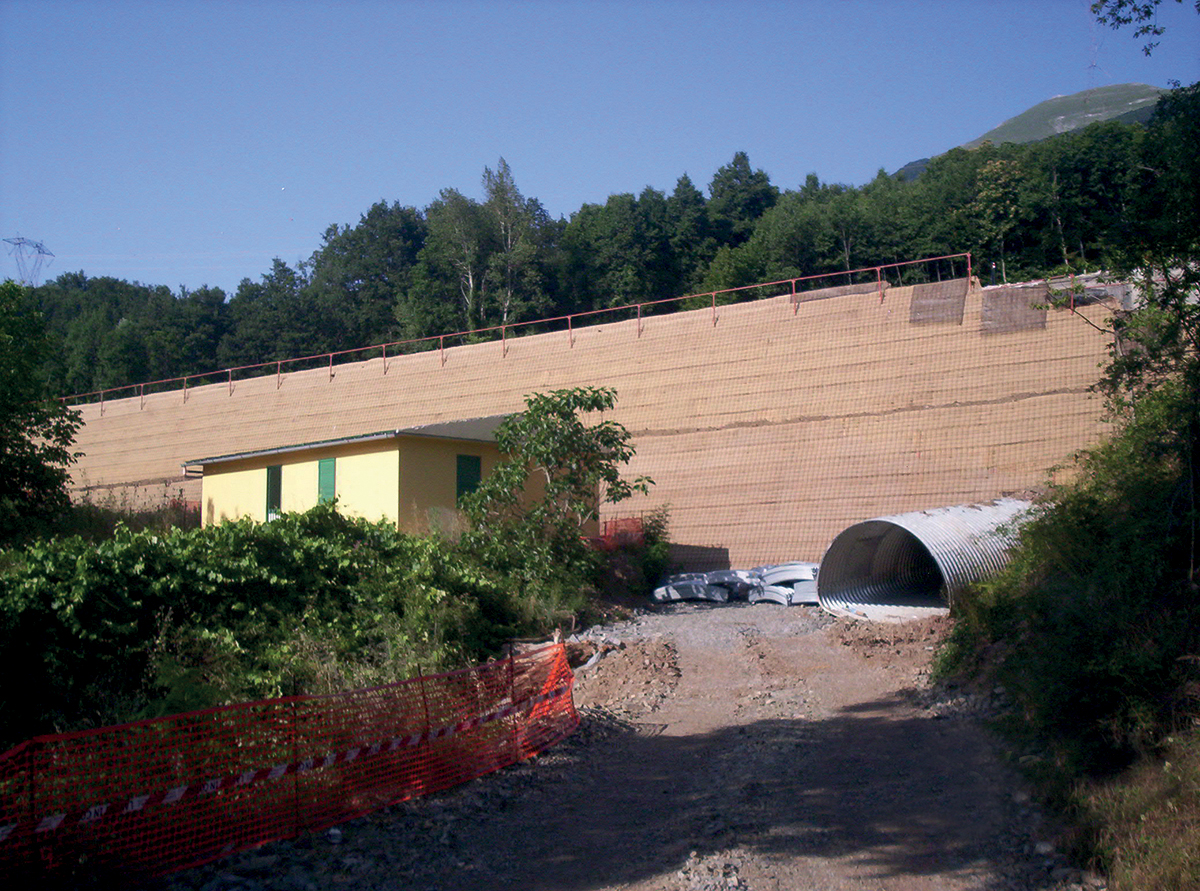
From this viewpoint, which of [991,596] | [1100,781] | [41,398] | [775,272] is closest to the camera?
[1100,781]

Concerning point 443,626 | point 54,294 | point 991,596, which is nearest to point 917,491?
point 991,596

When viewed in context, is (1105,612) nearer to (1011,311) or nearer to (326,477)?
(326,477)

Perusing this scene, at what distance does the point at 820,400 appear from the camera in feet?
81.5

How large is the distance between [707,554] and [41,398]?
15937mm

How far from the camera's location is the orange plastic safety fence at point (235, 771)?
225 inches

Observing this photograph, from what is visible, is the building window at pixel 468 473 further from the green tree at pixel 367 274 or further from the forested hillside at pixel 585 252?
the green tree at pixel 367 274

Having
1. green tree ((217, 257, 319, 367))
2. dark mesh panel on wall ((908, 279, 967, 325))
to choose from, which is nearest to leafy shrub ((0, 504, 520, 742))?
dark mesh panel on wall ((908, 279, 967, 325))

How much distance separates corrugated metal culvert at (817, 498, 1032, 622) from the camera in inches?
530

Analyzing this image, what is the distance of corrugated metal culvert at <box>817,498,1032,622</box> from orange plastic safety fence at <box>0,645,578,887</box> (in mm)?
7082

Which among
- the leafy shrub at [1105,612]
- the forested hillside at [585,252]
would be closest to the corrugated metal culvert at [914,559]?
the leafy shrub at [1105,612]

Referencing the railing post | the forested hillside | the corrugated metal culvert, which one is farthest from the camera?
the forested hillside

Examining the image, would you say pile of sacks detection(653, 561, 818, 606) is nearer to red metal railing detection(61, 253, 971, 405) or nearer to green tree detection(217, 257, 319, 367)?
red metal railing detection(61, 253, 971, 405)

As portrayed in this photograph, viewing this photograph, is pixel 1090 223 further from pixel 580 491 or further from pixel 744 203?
pixel 744 203

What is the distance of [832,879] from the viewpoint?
615 cm
